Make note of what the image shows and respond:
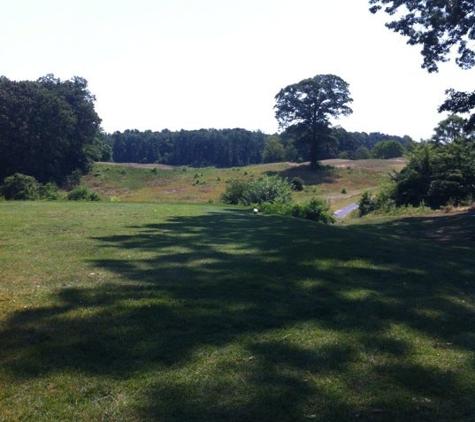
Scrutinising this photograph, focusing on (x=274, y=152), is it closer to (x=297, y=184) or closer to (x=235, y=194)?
(x=297, y=184)

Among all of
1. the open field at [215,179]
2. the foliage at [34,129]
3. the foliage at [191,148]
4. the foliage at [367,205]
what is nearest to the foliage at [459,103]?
the foliage at [367,205]

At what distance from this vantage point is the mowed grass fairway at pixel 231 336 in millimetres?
4023

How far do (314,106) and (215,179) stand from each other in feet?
51.9

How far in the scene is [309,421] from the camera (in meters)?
3.78

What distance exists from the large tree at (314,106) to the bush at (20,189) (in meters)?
37.8

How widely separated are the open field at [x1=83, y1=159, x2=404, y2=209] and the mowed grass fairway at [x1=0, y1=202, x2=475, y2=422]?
45115mm

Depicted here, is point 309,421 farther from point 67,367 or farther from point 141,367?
point 67,367

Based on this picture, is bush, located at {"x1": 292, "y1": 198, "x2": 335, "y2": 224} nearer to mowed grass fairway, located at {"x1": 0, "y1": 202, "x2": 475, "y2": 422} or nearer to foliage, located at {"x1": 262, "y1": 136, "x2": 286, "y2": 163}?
mowed grass fairway, located at {"x1": 0, "y1": 202, "x2": 475, "y2": 422}

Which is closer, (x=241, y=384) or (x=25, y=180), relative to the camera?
(x=241, y=384)

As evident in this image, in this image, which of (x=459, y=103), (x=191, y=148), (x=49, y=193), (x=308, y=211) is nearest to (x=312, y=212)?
(x=308, y=211)

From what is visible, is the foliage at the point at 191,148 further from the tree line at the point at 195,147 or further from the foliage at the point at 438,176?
the foliage at the point at 438,176

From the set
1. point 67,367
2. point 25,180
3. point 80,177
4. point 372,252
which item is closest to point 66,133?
point 80,177

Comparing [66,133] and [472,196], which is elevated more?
[66,133]

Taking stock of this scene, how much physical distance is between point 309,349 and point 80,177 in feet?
214
